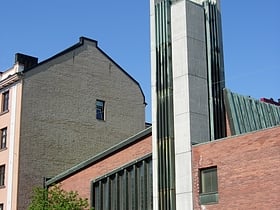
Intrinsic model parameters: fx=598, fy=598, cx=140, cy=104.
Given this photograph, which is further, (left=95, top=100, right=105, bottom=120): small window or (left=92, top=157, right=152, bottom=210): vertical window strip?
(left=95, top=100, right=105, bottom=120): small window

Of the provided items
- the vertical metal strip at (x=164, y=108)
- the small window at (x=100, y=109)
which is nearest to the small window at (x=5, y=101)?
the small window at (x=100, y=109)

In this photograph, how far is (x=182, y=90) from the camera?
2936cm

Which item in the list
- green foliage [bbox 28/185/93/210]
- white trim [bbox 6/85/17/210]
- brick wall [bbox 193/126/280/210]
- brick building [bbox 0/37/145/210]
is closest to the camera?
brick wall [bbox 193/126/280/210]

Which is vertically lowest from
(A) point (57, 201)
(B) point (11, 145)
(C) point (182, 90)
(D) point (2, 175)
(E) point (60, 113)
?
(A) point (57, 201)

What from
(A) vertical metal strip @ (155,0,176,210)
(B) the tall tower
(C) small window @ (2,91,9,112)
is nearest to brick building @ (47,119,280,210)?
(B) the tall tower

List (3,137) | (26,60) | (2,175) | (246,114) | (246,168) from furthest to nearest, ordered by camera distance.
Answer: (26,60), (3,137), (2,175), (246,114), (246,168)

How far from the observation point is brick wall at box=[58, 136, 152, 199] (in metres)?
33.5

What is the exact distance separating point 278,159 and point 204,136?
5.23 meters

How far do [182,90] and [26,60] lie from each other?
763 inches

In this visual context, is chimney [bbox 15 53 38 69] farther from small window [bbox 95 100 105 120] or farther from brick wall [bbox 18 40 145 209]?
small window [bbox 95 100 105 120]

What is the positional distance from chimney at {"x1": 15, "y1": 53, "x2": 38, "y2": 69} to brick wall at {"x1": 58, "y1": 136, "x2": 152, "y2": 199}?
34.8 ft

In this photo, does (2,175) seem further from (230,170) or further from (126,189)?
(230,170)

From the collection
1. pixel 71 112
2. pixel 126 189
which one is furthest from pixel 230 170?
pixel 71 112

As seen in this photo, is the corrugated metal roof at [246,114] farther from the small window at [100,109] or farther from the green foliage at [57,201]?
the small window at [100,109]
